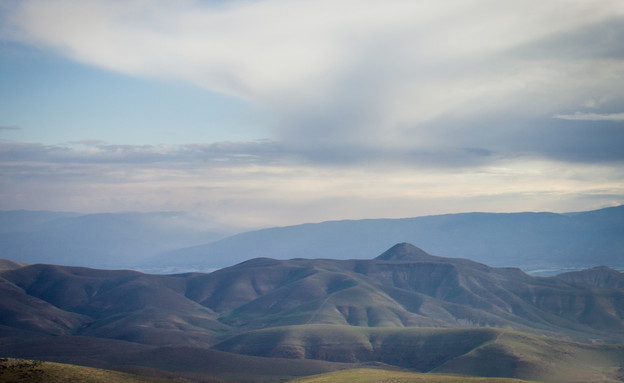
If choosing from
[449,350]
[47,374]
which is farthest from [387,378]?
[47,374]

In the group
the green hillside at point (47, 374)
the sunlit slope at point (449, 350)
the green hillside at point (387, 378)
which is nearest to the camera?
the green hillside at point (47, 374)

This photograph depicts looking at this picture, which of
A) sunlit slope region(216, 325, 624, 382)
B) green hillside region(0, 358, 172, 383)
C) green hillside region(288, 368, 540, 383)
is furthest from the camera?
sunlit slope region(216, 325, 624, 382)

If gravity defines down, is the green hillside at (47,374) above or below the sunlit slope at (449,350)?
above

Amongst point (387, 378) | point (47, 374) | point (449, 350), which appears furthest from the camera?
point (449, 350)

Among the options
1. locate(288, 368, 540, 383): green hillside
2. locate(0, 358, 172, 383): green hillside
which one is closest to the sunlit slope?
locate(288, 368, 540, 383): green hillside

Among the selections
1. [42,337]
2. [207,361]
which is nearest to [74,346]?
[42,337]

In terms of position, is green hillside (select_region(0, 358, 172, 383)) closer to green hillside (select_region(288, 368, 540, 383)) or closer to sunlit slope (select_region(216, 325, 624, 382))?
green hillside (select_region(288, 368, 540, 383))

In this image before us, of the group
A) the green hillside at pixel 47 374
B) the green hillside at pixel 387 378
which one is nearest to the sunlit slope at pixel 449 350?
the green hillside at pixel 387 378

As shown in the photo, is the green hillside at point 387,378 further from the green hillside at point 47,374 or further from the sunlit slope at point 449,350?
the green hillside at point 47,374

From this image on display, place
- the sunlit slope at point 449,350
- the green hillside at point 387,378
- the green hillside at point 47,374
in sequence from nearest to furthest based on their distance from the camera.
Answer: the green hillside at point 47,374, the green hillside at point 387,378, the sunlit slope at point 449,350

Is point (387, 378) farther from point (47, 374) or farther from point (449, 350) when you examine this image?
point (47, 374)

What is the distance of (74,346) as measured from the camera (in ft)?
550

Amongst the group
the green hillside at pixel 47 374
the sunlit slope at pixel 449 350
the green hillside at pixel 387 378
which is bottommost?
the sunlit slope at pixel 449 350

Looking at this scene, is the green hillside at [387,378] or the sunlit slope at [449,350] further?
the sunlit slope at [449,350]
